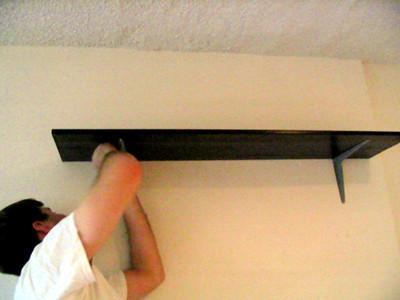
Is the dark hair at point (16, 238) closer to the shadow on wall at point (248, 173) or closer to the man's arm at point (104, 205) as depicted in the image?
the man's arm at point (104, 205)

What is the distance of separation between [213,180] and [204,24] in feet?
1.93

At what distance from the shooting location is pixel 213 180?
119 centimetres

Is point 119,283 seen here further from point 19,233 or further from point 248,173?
point 248,173

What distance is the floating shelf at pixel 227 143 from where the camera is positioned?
3.07 feet

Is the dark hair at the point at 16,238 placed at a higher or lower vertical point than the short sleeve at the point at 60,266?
higher

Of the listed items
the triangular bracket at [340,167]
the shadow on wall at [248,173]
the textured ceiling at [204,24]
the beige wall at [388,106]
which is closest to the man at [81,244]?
the shadow on wall at [248,173]

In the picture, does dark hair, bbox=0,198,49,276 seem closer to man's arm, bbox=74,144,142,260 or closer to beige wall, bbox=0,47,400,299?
beige wall, bbox=0,47,400,299

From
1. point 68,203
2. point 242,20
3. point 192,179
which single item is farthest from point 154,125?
point 242,20

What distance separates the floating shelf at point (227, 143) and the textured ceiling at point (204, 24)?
18.1 inches

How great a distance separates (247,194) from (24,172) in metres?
0.80

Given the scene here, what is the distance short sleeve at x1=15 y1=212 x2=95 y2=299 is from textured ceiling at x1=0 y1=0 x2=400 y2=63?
2.44 ft

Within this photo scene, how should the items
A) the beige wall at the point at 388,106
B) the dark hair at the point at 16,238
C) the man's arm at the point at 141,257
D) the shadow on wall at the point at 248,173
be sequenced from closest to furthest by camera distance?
the dark hair at the point at 16,238
the man's arm at the point at 141,257
the shadow on wall at the point at 248,173
the beige wall at the point at 388,106

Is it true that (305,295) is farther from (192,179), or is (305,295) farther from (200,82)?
(200,82)

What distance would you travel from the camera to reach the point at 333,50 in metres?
1.41
